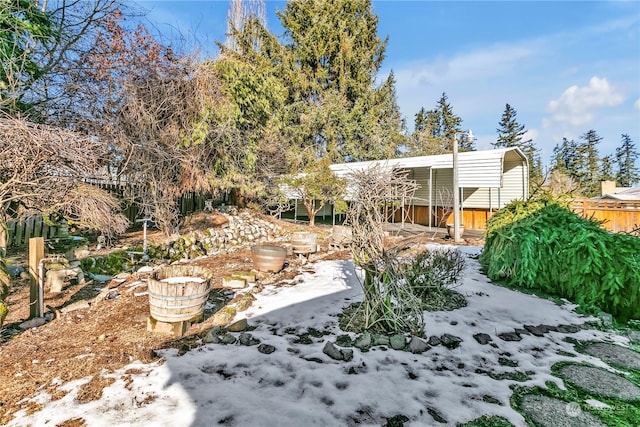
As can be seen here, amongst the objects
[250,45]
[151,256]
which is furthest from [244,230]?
[250,45]

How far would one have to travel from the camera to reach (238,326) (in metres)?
3.64

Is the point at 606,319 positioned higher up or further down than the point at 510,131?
further down

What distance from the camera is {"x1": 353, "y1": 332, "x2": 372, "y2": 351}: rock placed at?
324 cm

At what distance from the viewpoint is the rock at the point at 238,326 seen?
11.9 feet

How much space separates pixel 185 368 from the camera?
108 inches

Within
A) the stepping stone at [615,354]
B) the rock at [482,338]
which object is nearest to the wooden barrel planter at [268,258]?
the rock at [482,338]

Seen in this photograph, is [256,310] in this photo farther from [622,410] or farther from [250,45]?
[250,45]

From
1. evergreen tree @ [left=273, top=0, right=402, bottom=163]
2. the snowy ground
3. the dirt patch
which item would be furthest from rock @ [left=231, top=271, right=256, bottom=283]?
evergreen tree @ [left=273, top=0, right=402, bottom=163]

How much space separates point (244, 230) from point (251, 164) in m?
→ 2.37

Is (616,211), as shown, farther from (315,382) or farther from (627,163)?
(627,163)

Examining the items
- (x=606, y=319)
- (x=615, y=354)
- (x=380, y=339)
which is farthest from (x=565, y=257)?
(x=380, y=339)

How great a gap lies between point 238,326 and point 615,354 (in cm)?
424

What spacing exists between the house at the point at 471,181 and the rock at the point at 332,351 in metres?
9.58

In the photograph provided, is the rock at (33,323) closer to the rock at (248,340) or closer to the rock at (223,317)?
the rock at (223,317)
